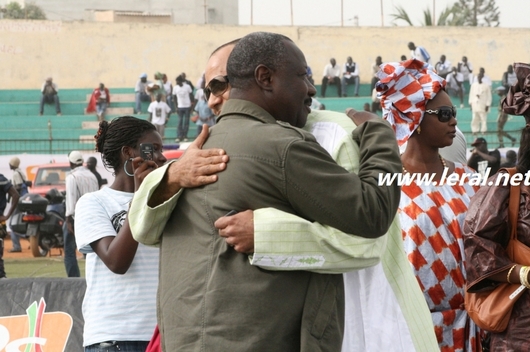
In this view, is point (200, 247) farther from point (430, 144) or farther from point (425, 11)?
point (425, 11)

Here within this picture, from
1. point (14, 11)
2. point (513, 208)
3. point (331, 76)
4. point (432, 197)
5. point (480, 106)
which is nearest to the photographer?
point (513, 208)

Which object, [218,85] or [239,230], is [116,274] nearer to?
[218,85]

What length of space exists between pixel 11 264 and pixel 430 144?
39.0ft

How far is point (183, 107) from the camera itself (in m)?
27.3

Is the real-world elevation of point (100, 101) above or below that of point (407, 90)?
below

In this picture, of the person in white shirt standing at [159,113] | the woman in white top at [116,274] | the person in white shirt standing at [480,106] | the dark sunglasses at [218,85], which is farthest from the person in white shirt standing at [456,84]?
the dark sunglasses at [218,85]

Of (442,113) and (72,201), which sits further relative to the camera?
(72,201)

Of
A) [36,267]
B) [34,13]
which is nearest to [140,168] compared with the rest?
[36,267]

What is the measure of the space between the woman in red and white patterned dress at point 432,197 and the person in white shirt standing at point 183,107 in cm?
2271

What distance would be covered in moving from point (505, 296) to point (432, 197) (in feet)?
1.86

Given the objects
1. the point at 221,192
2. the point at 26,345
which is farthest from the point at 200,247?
the point at 26,345

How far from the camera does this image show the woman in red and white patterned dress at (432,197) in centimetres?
375

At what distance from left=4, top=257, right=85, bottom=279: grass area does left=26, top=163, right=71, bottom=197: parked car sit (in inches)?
122

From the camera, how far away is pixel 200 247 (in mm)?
2453
